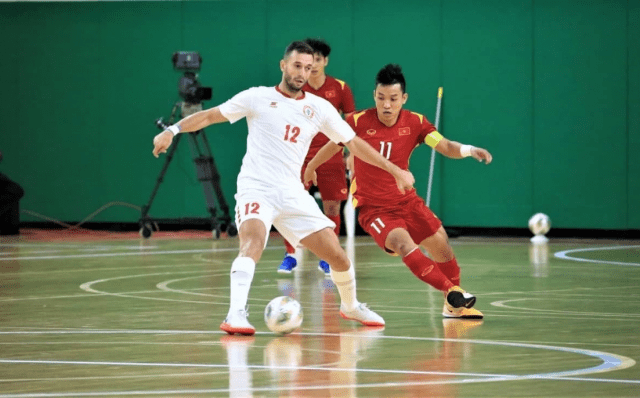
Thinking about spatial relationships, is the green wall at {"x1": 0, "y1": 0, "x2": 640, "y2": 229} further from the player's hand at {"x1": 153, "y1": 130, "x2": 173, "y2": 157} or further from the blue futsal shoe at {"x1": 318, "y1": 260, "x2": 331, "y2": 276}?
the player's hand at {"x1": 153, "y1": 130, "x2": 173, "y2": 157}

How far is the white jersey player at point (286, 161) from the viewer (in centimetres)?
825

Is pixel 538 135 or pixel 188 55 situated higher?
pixel 188 55

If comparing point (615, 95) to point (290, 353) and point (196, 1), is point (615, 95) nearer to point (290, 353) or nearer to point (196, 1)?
point (196, 1)

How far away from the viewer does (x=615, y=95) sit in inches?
747

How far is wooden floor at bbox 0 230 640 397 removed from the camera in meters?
6.02

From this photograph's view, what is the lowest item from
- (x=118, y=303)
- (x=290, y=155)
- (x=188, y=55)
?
(x=118, y=303)

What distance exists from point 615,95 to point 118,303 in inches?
441

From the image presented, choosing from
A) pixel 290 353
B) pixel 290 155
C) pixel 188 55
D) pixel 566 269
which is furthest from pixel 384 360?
pixel 188 55

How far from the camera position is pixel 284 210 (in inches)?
326

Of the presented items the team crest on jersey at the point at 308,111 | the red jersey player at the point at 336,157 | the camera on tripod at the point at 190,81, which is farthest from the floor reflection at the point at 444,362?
the camera on tripod at the point at 190,81

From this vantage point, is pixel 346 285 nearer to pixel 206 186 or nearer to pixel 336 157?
pixel 336 157

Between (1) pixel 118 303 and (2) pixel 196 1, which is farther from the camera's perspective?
(2) pixel 196 1

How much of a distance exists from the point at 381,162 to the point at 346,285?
0.92 metres

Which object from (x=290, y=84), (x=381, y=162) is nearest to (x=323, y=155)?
(x=381, y=162)
